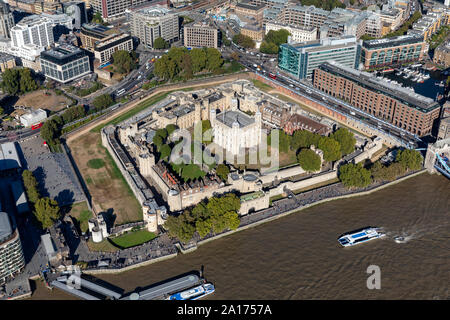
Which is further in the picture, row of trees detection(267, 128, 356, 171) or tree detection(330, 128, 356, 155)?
tree detection(330, 128, 356, 155)

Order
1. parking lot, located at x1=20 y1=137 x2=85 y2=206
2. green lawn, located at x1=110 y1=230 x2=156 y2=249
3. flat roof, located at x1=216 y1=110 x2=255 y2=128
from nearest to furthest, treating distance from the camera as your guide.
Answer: green lawn, located at x1=110 y1=230 x2=156 y2=249 < parking lot, located at x1=20 y1=137 x2=85 y2=206 < flat roof, located at x1=216 y1=110 x2=255 y2=128

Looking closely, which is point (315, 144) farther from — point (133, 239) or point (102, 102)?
point (102, 102)

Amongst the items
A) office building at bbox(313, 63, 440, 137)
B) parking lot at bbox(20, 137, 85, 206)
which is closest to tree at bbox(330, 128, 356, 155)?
office building at bbox(313, 63, 440, 137)

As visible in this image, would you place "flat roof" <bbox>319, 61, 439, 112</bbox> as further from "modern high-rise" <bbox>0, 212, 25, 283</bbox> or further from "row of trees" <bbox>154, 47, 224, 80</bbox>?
"modern high-rise" <bbox>0, 212, 25, 283</bbox>

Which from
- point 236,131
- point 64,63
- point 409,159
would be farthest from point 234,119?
point 64,63

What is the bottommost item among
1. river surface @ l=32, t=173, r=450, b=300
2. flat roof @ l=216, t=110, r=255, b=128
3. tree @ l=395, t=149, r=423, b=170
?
river surface @ l=32, t=173, r=450, b=300

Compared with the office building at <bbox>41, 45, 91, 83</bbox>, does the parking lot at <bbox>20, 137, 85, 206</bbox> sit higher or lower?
lower

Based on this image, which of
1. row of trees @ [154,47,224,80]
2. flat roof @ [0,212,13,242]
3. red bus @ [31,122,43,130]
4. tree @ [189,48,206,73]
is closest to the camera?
flat roof @ [0,212,13,242]
